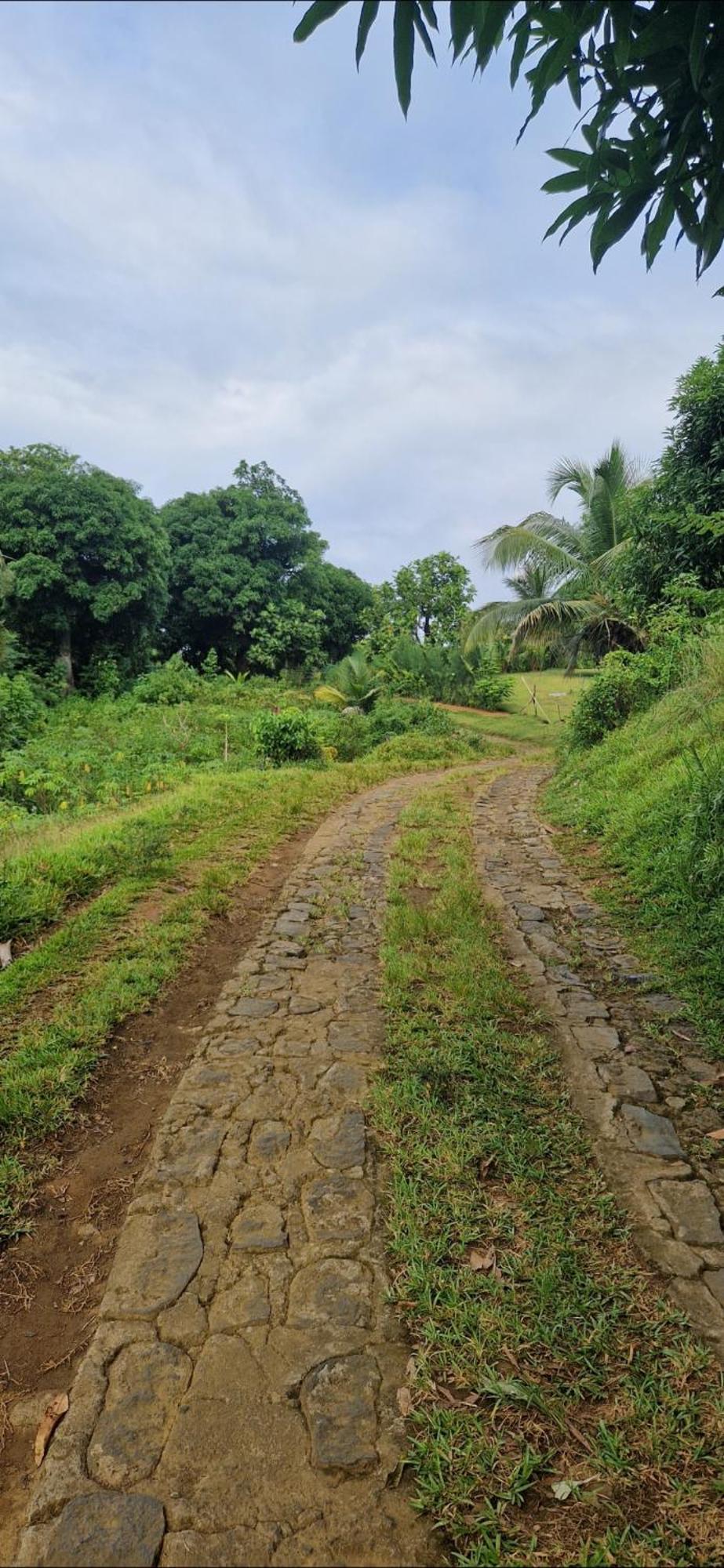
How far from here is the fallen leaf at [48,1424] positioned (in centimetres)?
164

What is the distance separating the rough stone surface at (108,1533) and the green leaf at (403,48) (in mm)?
3080

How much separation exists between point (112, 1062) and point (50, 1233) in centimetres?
97

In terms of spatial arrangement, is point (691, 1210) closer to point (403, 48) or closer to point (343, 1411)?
point (343, 1411)

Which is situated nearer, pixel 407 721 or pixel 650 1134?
pixel 650 1134

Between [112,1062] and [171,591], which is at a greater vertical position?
[171,591]

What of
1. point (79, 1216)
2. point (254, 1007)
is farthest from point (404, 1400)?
point (254, 1007)

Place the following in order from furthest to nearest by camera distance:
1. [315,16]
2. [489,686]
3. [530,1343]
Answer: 1. [489,686]
2. [530,1343]
3. [315,16]

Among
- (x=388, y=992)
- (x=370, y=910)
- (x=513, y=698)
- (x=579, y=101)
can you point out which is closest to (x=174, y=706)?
(x=513, y=698)

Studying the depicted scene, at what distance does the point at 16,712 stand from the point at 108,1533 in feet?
54.8

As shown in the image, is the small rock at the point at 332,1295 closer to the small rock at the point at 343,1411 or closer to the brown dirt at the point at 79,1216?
the small rock at the point at 343,1411

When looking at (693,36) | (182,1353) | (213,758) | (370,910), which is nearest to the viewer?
(693,36)

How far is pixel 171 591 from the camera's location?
26844 millimetres

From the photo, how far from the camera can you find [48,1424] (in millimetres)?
1709

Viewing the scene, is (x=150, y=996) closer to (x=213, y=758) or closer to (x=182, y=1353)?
(x=182, y=1353)
